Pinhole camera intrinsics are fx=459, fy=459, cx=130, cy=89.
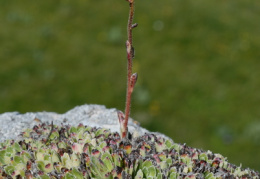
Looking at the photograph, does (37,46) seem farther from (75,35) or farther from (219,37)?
(219,37)

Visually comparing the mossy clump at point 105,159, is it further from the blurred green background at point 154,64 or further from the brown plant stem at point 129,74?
the blurred green background at point 154,64

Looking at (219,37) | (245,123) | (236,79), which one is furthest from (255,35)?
(245,123)

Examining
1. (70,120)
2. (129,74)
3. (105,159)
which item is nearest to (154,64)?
(70,120)

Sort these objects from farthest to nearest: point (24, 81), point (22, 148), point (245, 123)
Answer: point (24, 81)
point (245, 123)
point (22, 148)

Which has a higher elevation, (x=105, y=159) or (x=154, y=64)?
(x=154, y=64)

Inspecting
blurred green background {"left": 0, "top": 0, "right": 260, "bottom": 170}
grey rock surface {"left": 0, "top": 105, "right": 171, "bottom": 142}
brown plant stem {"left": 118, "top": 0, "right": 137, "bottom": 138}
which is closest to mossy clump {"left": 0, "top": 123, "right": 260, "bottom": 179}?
brown plant stem {"left": 118, "top": 0, "right": 137, "bottom": 138}

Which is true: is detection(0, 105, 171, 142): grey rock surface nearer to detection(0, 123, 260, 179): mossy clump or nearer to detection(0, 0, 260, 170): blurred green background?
detection(0, 123, 260, 179): mossy clump

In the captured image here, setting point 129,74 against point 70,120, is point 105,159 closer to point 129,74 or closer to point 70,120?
point 129,74
